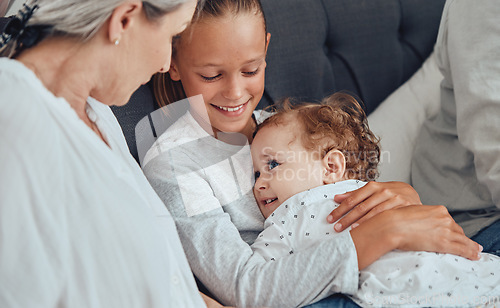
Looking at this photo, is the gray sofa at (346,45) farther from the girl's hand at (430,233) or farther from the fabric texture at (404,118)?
the girl's hand at (430,233)

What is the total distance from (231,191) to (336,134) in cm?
34

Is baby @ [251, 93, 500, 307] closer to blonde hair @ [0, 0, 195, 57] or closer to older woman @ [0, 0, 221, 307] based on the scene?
older woman @ [0, 0, 221, 307]

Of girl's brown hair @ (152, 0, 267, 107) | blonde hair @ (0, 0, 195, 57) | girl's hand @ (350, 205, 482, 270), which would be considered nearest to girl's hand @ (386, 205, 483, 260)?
girl's hand @ (350, 205, 482, 270)

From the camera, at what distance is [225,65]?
1.23m

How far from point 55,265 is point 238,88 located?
0.68m

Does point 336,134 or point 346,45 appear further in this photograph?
point 346,45

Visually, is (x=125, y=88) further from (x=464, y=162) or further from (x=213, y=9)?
(x=464, y=162)

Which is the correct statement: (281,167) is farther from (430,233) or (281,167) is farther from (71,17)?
(71,17)

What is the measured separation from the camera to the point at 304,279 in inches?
41.0

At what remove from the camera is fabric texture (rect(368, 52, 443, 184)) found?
5.52ft

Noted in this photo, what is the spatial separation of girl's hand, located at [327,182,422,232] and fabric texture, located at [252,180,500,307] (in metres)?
0.03

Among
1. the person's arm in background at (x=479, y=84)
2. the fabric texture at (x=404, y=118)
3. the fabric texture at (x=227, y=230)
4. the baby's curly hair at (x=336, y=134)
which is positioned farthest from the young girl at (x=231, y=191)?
the fabric texture at (x=404, y=118)

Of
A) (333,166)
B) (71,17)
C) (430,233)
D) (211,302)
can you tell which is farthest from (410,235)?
(71,17)

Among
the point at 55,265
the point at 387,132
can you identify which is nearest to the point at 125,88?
the point at 55,265
